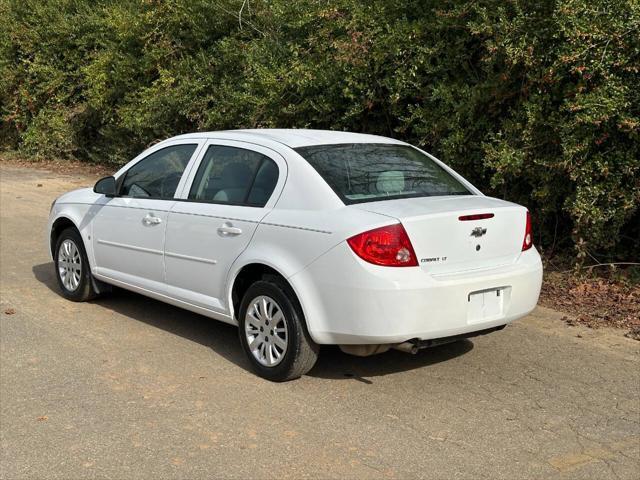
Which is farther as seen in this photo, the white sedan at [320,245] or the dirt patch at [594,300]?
the dirt patch at [594,300]

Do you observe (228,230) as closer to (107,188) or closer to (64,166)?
(107,188)

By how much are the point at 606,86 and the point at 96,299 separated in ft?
16.2

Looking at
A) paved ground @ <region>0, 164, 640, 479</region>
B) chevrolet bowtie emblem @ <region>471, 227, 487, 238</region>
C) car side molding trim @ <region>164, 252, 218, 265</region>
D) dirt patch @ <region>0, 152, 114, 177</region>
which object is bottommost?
paved ground @ <region>0, 164, 640, 479</region>

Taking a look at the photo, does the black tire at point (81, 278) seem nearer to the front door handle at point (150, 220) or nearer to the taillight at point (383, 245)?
the front door handle at point (150, 220)

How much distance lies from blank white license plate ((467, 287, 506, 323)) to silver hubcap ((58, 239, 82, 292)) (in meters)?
3.81

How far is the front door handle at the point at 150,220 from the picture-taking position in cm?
643

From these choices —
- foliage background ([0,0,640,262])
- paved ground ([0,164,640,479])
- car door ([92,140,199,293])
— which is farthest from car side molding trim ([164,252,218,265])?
foliage background ([0,0,640,262])

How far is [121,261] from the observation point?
6.91 metres

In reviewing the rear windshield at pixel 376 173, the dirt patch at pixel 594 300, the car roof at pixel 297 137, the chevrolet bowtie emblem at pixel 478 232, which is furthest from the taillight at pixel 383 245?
the dirt patch at pixel 594 300

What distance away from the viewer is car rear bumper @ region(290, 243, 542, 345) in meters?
4.95

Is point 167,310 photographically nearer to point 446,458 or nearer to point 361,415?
Answer: point 361,415

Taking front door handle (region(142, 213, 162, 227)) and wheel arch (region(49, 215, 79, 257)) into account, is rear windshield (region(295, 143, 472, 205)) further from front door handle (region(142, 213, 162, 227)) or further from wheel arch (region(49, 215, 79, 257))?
wheel arch (region(49, 215, 79, 257))

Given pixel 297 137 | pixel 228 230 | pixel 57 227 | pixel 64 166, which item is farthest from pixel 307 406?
pixel 64 166

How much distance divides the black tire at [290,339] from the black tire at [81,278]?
2.43m
